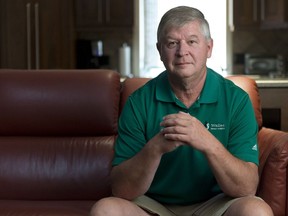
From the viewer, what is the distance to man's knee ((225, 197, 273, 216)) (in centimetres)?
180

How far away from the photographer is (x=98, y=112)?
8.88ft

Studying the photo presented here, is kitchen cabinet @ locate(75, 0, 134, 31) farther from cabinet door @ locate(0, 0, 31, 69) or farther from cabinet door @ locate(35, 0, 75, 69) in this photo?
cabinet door @ locate(0, 0, 31, 69)

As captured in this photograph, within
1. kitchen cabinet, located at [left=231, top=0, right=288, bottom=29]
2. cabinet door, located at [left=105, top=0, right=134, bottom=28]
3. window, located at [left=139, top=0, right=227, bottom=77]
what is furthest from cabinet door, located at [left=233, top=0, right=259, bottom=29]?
cabinet door, located at [left=105, top=0, right=134, bottom=28]

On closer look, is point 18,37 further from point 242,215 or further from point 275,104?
point 242,215

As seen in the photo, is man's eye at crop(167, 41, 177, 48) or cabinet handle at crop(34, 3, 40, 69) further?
cabinet handle at crop(34, 3, 40, 69)

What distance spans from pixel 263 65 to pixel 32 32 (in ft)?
6.95

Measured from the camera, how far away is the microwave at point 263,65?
5422mm

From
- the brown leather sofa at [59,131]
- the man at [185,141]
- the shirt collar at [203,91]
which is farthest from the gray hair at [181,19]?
the brown leather sofa at [59,131]

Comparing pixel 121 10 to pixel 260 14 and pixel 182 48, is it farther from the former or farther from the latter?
pixel 182 48

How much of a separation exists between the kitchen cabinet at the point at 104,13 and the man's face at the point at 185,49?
3.54 metres

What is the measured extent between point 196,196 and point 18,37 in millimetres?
3599

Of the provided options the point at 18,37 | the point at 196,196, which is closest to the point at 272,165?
the point at 196,196

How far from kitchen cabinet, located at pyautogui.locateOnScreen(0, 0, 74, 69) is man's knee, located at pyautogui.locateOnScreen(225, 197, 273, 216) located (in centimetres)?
371

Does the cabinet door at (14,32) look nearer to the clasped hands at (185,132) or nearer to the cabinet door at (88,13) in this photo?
the cabinet door at (88,13)
